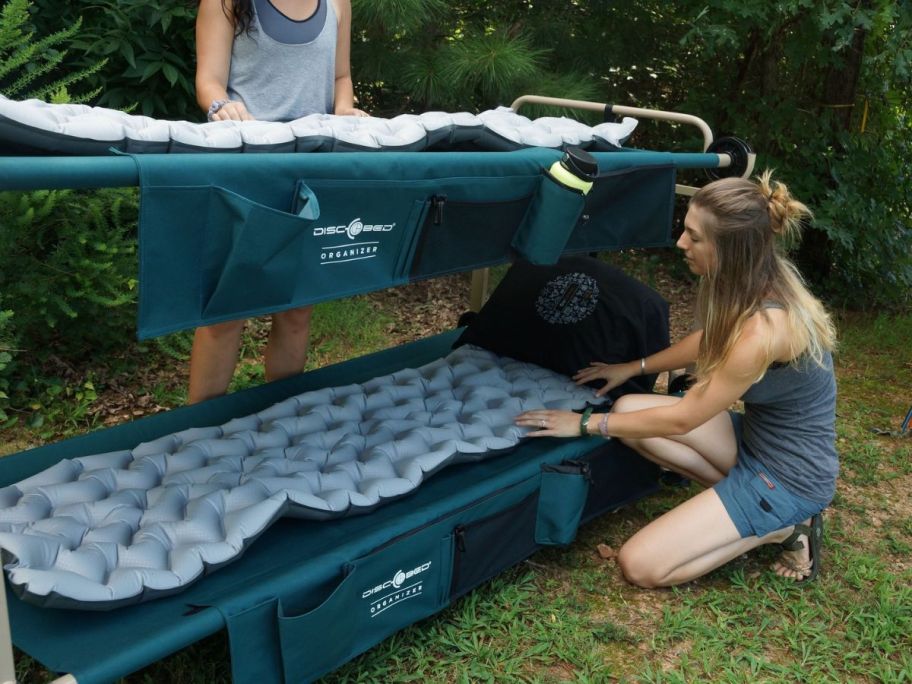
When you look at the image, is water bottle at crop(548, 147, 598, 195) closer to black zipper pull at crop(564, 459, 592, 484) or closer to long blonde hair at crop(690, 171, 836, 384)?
long blonde hair at crop(690, 171, 836, 384)

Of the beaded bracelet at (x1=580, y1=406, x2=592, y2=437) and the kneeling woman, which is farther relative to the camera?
the beaded bracelet at (x1=580, y1=406, x2=592, y2=437)

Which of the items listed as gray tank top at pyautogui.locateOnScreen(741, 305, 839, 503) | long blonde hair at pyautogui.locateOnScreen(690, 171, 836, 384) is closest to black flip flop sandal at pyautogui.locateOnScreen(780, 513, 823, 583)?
gray tank top at pyautogui.locateOnScreen(741, 305, 839, 503)

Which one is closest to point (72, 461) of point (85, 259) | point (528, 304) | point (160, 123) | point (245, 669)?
point (245, 669)

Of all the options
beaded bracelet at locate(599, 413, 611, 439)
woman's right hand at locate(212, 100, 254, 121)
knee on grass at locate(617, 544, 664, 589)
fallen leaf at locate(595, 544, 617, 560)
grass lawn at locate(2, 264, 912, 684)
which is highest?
woman's right hand at locate(212, 100, 254, 121)

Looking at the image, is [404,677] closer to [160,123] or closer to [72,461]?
[72,461]

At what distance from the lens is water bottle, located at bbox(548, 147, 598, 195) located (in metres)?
2.10

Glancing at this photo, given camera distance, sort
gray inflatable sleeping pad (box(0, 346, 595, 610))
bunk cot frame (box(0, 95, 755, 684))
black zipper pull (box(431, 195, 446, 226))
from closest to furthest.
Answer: bunk cot frame (box(0, 95, 755, 684)), gray inflatable sleeping pad (box(0, 346, 595, 610)), black zipper pull (box(431, 195, 446, 226))


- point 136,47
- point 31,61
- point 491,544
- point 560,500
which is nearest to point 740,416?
point 560,500

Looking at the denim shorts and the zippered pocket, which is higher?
the zippered pocket

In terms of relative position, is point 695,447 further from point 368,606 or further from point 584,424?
point 368,606

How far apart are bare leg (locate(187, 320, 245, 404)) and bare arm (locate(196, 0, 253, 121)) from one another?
2.08 feet

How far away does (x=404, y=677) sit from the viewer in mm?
2143

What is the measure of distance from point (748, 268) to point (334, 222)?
3.84 feet

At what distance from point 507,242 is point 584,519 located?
0.94m
